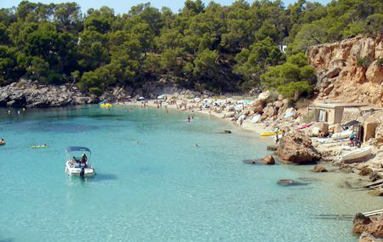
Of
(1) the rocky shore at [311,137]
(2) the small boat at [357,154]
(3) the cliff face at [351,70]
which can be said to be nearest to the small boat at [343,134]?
(1) the rocky shore at [311,137]

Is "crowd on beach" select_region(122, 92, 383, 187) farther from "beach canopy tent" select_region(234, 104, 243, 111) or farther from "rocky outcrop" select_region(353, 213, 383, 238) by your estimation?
"rocky outcrop" select_region(353, 213, 383, 238)

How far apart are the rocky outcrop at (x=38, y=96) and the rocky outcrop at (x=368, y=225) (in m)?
68.0

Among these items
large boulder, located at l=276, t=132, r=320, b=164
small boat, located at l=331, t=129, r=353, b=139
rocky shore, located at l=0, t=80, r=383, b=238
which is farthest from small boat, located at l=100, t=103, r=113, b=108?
small boat, located at l=331, t=129, r=353, b=139

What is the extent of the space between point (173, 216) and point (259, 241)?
5.05m

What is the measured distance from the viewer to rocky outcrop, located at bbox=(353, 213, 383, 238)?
1867 centimetres

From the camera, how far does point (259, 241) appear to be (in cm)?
1986

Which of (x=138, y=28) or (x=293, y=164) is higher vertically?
(x=138, y=28)

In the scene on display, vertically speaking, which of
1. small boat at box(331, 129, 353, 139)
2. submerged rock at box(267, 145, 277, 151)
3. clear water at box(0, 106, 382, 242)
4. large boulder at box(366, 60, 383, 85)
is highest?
large boulder at box(366, 60, 383, 85)

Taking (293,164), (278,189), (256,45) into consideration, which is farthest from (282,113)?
(256,45)

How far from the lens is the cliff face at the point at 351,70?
43094 millimetres

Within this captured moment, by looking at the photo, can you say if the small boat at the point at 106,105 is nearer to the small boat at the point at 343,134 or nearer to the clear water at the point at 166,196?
the clear water at the point at 166,196

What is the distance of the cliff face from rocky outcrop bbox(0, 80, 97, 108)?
46016 mm

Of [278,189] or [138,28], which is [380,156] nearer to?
[278,189]

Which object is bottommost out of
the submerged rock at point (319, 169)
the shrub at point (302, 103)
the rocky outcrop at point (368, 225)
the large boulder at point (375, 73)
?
the rocky outcrop at point (368, 225)
